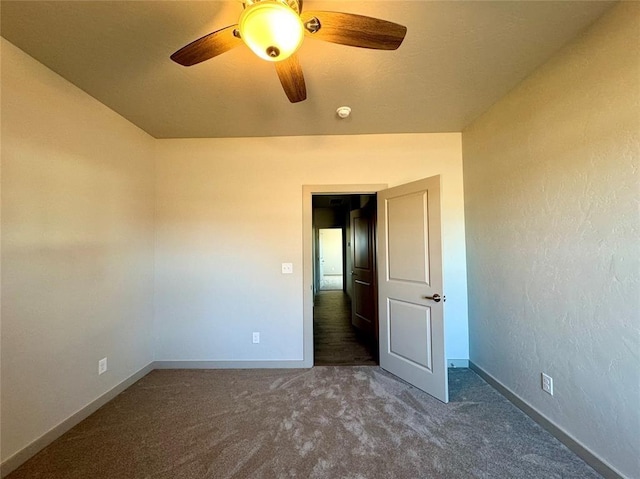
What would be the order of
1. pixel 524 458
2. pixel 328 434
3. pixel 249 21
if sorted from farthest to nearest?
pixel 328 434 < pixel 524 458 < pixel 249 21

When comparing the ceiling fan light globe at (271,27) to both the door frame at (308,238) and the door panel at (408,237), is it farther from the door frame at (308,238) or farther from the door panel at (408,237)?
the door frame at (308,238)

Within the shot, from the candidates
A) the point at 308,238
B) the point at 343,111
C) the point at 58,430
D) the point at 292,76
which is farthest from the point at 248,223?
the point at 58,430

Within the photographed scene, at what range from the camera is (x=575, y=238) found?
1729 millimetres

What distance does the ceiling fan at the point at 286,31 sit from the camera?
1097 millimetres

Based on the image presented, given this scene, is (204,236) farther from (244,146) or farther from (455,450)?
(455,450)

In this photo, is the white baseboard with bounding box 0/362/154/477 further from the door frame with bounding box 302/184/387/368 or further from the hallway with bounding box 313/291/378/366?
the hallway with bounding box 313/291/378/366

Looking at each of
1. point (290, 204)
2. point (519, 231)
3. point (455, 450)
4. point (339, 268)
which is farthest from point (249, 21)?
point (339, 268)

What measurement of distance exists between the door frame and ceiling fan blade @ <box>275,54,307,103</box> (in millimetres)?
1355

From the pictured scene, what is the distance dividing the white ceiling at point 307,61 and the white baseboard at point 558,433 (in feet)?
8.25

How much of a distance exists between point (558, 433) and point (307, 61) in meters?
3.03

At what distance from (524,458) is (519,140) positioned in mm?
2234

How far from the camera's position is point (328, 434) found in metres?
1.90

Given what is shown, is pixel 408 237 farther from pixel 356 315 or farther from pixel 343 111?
pixel 356 315

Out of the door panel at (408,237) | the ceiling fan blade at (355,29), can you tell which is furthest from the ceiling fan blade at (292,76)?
the door panel at (408,237)
